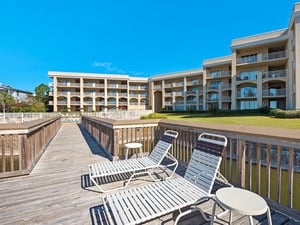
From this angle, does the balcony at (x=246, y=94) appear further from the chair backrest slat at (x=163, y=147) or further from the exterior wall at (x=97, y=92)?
the exterior wall at (x=97, y=92)

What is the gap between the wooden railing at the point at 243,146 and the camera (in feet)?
7.64

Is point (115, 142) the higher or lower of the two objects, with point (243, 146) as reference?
lower

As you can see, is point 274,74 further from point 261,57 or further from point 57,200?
point 57,200

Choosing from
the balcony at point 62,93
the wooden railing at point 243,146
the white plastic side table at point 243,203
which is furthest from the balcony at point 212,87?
the balcony at point 62,93

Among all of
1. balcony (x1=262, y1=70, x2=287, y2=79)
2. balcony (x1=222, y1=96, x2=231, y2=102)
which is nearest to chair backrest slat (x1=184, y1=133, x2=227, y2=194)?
balcony (x1=262, y1=70, x2=287, y2=79)

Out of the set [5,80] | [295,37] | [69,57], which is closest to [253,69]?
[295,37]

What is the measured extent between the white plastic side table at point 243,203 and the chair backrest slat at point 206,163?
526 millimetres

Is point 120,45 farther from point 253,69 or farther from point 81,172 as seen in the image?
point 81,172

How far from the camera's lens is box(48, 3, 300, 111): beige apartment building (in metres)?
20.7

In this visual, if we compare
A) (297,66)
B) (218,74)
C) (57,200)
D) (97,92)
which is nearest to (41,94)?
(97,92)

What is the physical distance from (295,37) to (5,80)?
249ft

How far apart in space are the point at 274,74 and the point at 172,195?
87.6 ft

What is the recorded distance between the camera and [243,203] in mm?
1624

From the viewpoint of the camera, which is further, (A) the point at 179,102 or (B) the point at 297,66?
(A) the point at 179,102
